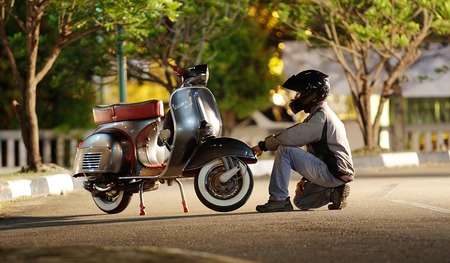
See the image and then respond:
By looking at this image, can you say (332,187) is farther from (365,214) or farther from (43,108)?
(43,108)

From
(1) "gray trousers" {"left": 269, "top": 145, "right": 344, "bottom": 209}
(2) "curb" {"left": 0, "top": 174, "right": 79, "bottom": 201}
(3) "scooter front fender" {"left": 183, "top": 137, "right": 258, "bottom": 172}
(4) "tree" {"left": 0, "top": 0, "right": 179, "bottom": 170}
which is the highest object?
(4) "tree" {"left": 0, "top": 0, "right": 179, "bottom": 170}

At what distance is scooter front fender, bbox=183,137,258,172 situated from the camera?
13.7 m

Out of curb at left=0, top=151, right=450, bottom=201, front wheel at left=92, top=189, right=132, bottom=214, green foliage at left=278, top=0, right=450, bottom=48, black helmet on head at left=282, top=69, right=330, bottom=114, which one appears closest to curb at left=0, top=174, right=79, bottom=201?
curb at left=0, top=151, right=450, bottom=201

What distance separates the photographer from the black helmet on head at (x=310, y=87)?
→ 13.8m

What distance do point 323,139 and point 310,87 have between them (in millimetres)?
611

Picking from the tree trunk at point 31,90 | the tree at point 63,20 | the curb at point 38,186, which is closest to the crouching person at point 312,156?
the curb at point 38,186

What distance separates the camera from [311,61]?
124 feet

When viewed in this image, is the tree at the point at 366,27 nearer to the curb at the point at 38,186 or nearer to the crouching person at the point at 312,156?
the curb at the point at 38,186

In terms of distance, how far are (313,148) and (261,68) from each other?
3326cm

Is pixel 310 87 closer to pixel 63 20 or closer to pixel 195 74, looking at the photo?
pixel 195 74

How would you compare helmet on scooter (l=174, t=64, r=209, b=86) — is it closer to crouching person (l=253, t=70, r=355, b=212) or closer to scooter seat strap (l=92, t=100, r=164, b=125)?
scooter seat strap (l=92, t=100, r=164, b=125)

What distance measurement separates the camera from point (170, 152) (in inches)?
554

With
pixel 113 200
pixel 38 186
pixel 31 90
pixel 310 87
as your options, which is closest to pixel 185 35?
pixel 31 90

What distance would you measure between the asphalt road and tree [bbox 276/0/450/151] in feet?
36.4
